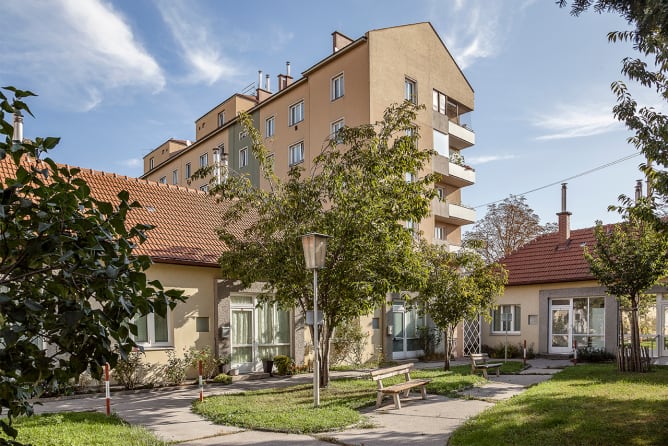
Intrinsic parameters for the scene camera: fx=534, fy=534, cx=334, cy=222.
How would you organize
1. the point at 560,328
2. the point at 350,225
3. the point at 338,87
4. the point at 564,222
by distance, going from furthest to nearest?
the point at 338,87, the point at 564,222, the point at 560,328, the point at 350,225

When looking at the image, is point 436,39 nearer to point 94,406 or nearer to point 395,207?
point 395,207

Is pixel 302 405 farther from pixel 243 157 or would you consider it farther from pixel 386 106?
pixel 243 157

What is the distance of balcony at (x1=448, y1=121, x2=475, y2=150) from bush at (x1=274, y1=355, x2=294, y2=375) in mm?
17244

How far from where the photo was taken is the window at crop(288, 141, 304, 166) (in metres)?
29.2

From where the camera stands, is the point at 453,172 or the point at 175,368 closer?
the point at 175,368

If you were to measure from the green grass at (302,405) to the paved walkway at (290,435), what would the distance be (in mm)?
277

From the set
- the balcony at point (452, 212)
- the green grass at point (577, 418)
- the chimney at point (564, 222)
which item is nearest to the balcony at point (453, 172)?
the balcony at point (452, 212)

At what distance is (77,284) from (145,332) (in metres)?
13.1

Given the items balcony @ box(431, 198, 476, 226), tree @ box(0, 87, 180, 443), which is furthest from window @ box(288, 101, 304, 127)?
tree @ box(0, 87, 180, 443)

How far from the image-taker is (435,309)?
1659 centimetres

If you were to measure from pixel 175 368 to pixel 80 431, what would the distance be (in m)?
6.60

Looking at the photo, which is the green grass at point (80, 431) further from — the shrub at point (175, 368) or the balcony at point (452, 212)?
the balcony at point (452, 212)

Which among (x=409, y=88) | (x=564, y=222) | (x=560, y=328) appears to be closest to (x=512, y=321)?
(x=560, y=328)

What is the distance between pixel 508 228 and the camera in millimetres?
37906
